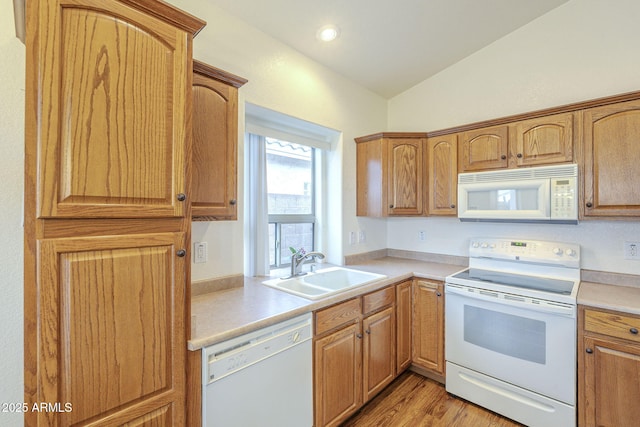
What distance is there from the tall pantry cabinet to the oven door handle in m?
1.86

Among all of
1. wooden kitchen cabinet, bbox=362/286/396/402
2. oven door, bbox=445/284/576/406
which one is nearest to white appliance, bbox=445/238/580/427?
oven door, bbox=445/284/576/406

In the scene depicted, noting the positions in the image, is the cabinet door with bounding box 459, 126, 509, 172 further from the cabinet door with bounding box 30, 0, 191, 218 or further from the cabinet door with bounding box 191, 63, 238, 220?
the cabinet door with bounding box 30, 0, 191, 218

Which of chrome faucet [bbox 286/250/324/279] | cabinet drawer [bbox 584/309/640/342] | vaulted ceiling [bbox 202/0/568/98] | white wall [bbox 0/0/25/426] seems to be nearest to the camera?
white wall [bbox 0/0/25/426]

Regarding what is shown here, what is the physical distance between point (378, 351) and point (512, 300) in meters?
0.97

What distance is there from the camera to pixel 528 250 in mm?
2262

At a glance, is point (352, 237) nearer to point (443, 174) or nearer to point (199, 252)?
point (443, 174)

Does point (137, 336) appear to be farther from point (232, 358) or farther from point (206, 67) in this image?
point (206, 67)

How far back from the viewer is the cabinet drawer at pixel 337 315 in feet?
5.43

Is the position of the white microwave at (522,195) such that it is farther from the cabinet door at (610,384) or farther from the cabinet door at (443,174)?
the cabinet door at (610,384)

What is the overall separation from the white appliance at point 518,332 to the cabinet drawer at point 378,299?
424mm

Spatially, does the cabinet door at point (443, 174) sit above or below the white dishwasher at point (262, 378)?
above

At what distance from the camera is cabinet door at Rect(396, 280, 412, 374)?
2285mm

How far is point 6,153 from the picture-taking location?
1160mm

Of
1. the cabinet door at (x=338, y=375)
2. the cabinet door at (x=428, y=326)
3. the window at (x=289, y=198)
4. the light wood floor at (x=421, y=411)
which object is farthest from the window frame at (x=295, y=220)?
the light wood floor at (x=421, y=411)
